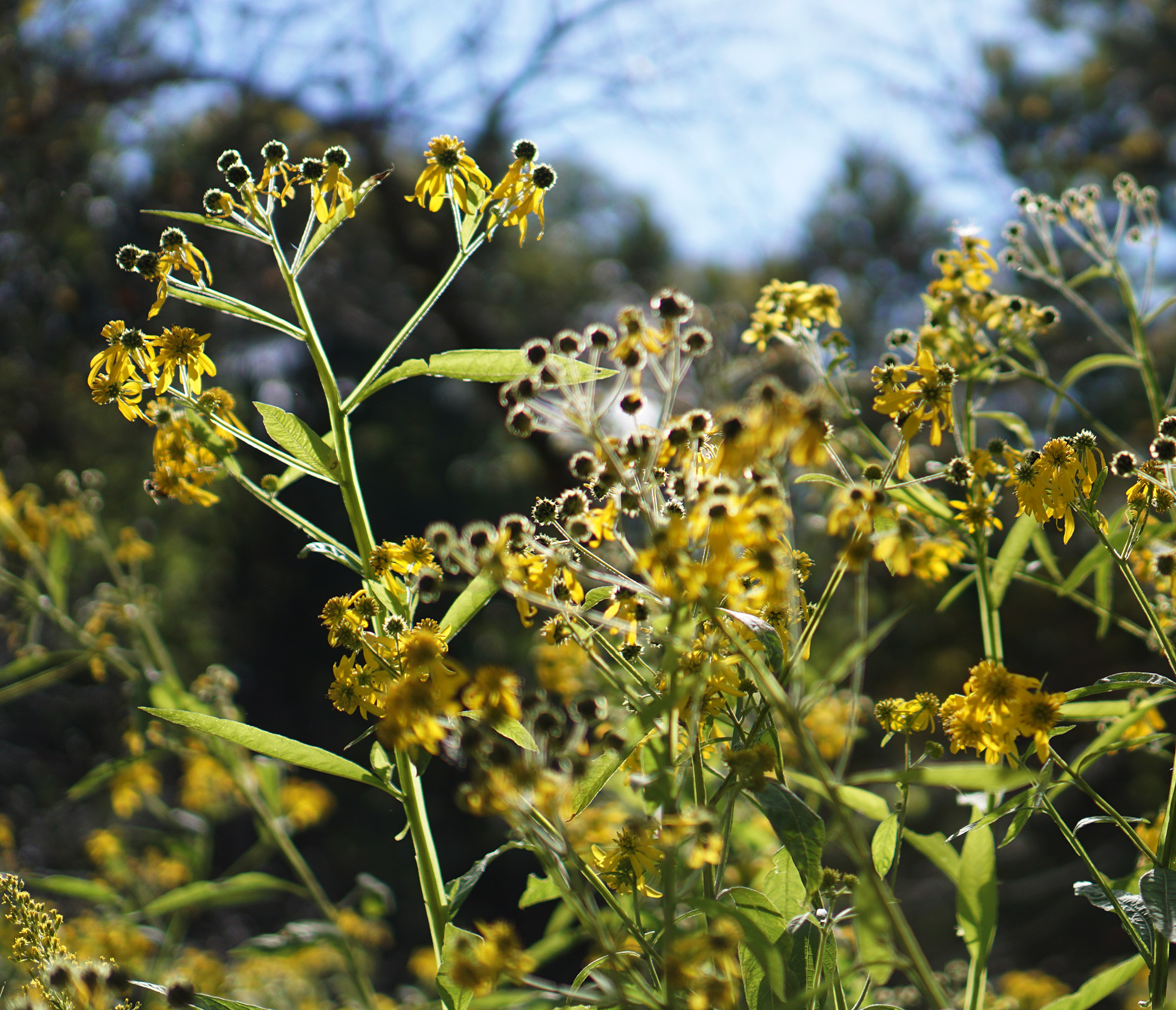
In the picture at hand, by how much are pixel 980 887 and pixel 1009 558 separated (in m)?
0.40

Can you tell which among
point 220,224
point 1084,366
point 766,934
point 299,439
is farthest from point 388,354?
point 1084,366

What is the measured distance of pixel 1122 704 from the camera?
825 millimetres

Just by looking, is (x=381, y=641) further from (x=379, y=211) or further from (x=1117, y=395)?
(x=1117, y=395)

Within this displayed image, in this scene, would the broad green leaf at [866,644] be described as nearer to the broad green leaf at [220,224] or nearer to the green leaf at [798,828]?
the green leaf at [798,828]

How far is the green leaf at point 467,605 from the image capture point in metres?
0.74

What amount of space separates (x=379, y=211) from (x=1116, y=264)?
4164mm

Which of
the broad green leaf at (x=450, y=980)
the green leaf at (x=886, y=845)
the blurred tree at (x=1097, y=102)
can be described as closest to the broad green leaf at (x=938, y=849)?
the green leaf at (x=886, y=845)

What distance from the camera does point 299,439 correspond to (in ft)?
2.52

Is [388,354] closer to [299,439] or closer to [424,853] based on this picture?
[299,439]

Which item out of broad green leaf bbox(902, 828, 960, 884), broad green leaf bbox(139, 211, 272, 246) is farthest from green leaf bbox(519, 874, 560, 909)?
broad green leaf bbox(139, 211, 272, 246)

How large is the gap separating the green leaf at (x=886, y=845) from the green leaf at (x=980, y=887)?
2.0 inches

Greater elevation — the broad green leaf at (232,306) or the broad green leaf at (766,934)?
the broad green leaf at (232,306)

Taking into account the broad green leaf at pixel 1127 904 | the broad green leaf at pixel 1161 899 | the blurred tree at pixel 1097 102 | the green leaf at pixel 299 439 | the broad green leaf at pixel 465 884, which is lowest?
the broad green leaf at pixel 465 884

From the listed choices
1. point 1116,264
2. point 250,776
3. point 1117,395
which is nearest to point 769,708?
point 1116,264
